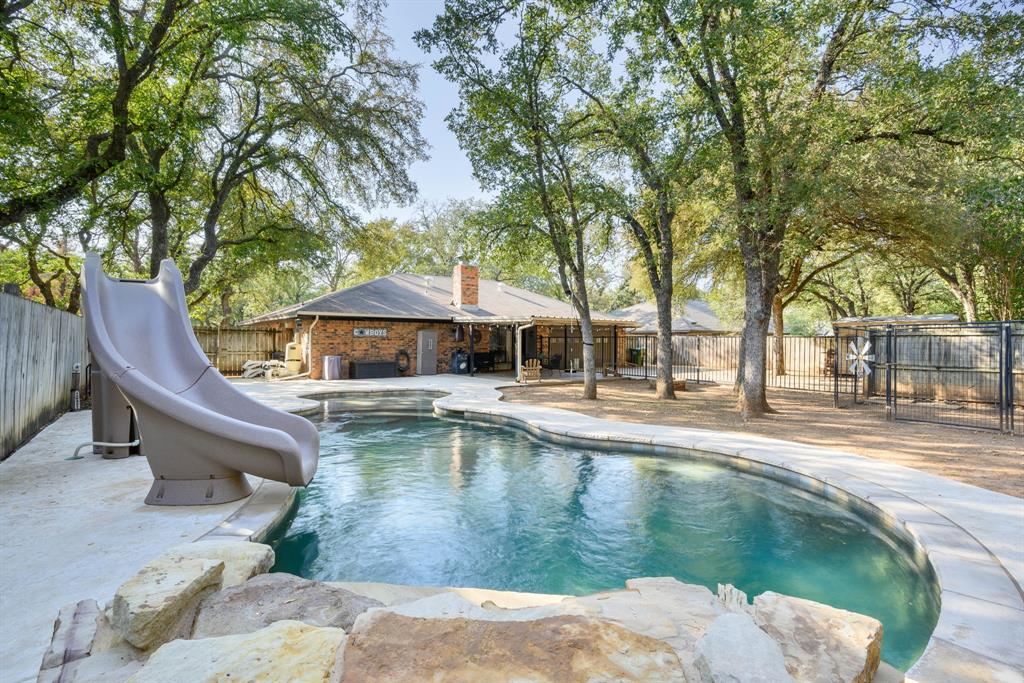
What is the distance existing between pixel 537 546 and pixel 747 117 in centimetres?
924

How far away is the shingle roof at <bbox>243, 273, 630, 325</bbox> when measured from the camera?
1644 centimetres

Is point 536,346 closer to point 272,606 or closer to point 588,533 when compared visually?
point 588,533

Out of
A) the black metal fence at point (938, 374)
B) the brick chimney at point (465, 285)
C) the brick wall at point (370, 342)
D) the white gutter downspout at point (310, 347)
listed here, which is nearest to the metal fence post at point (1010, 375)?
the black metal fence at point (938, 374)

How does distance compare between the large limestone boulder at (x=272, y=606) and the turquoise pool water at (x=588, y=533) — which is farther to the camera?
the turquoise pool water at (x=588, y=533)

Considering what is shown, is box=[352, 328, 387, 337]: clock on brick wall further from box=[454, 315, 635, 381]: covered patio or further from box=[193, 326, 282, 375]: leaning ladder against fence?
box=[193, 326, 282, 375]: leaning ladder against fence

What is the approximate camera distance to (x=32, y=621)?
2.45 m

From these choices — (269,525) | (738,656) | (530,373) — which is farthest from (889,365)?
(269,525)

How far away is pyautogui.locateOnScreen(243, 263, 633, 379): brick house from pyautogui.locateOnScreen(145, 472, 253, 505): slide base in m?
12.0

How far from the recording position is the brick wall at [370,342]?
53.7 feet

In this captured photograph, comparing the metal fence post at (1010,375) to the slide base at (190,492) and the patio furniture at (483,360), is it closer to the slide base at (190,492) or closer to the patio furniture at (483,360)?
the slide base at (190,492)

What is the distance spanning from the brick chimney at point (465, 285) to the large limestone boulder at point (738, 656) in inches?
686

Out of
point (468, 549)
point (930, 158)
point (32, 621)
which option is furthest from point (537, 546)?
point (930, 158)

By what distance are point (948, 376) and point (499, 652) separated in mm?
14566

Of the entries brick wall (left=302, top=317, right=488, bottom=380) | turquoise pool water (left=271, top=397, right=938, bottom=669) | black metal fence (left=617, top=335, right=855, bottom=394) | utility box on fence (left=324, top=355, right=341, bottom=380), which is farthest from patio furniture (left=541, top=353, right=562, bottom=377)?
turquoise pool water (left=271, top=397, right=938, bottom=669)
